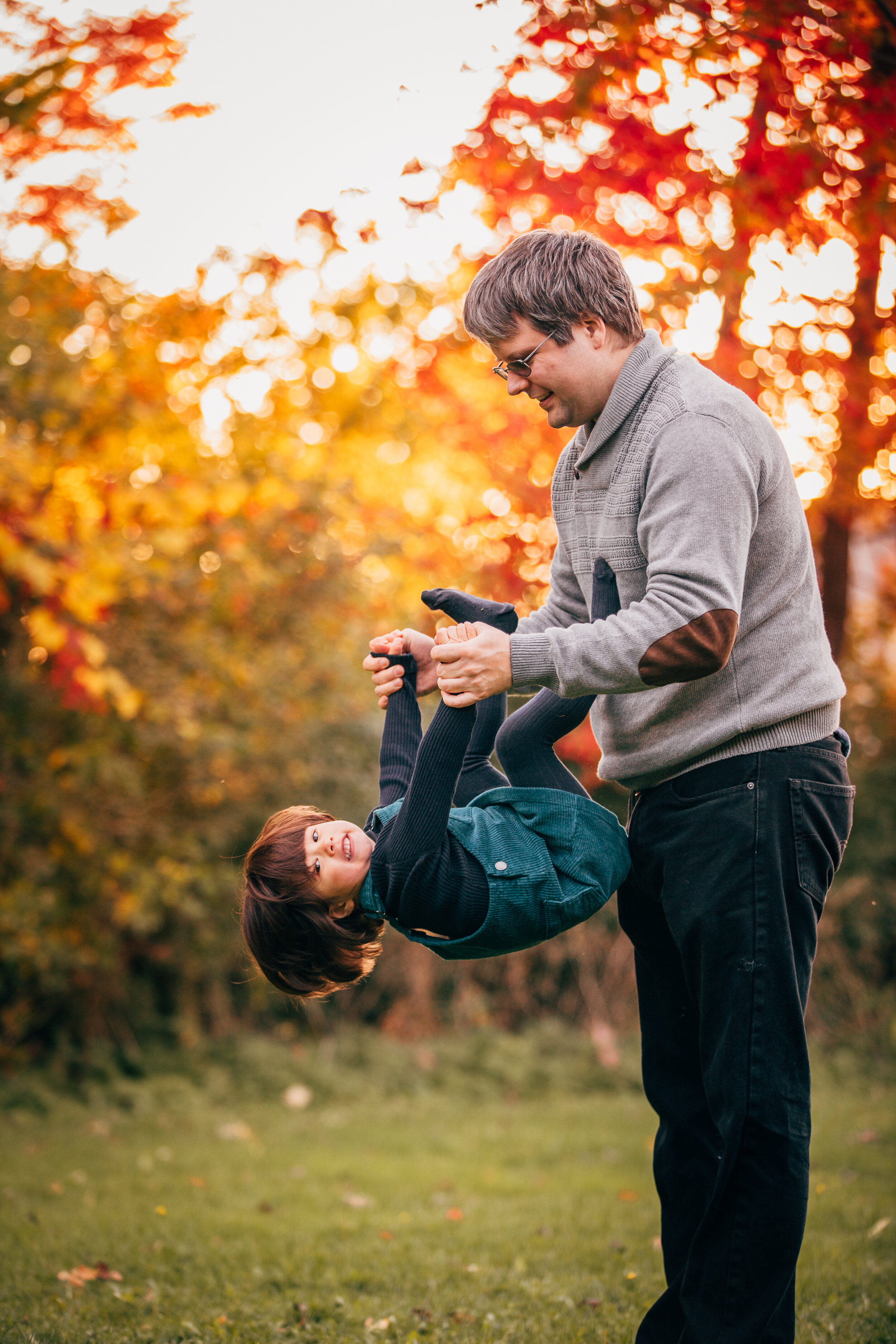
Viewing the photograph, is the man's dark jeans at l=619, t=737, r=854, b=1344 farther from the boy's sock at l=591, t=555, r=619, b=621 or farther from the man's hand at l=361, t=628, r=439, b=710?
the man's hand at l=361, t=628, r=439, b=710

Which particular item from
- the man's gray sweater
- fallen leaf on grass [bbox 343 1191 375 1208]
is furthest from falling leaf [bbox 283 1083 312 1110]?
the man's gray sweater

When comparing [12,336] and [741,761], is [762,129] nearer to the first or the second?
[741,761]

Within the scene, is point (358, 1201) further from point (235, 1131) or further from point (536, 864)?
point (536, 864)

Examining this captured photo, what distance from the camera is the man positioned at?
71.4 inches

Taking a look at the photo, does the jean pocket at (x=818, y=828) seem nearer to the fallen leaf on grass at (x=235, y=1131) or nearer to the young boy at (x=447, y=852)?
the young boy at (x=447, y=852)

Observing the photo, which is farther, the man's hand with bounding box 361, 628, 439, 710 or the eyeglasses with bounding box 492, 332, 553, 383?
the man's hand with bounding box 361, 628, 439, 710

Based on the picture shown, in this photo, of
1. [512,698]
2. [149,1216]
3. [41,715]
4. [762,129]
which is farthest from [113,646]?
[762,129]

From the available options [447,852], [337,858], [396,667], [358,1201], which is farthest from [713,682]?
[358,1201]

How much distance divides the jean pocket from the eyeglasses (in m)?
0.90

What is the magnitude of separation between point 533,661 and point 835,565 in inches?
192

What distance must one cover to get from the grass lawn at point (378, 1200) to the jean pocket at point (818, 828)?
142 cm

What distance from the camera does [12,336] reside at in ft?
16.8

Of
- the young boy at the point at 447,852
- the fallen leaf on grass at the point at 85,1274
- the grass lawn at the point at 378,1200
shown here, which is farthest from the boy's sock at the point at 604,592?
the fallen leaf on grass at the point at 85,1274

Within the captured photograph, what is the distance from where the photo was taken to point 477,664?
1.87 meters
